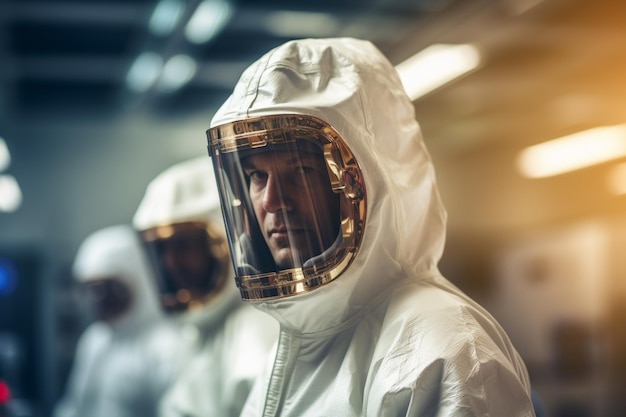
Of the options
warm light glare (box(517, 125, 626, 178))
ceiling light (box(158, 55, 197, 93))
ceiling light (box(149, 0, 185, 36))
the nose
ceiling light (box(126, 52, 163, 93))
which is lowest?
warm light glare (box(517, 125, 626, 178))

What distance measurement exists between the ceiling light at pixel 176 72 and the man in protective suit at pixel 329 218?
210cm

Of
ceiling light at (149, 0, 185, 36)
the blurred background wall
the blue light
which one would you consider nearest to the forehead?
the blurred background wall

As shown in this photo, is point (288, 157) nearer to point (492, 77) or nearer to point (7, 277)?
point (492, 77)

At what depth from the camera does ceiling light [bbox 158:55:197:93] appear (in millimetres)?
3383

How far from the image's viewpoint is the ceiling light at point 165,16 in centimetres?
321

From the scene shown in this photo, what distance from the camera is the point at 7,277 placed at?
15.6 ft

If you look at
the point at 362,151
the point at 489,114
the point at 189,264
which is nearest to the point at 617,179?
the point at 489,114

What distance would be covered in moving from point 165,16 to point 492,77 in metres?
1.48

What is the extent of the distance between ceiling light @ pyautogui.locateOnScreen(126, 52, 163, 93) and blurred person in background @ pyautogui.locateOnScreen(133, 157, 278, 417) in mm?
1379

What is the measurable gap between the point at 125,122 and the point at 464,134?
227 centimetres

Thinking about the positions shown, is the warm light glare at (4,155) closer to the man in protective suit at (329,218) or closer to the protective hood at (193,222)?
the protective hood at (193,222)

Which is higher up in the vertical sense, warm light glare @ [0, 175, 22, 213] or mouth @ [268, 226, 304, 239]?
warm light glare @ [0, 175, 22, 213]

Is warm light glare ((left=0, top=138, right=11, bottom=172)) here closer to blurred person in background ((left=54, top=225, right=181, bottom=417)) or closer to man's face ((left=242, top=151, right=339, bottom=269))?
blurred person in background ((left=54, top=225, right=181, bottom=417))

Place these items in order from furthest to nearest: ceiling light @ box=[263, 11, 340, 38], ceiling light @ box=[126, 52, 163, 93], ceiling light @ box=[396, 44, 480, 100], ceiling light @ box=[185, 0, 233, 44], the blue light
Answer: the blue light → ceiling light @ box=[126, 52, 163, 93] → ceiling light @ box=[185, 0, 233, 44] → ceiling light @ box=[263, 11, 340, 38] → ceiling light @ box=[396, 44, 480, 100]
